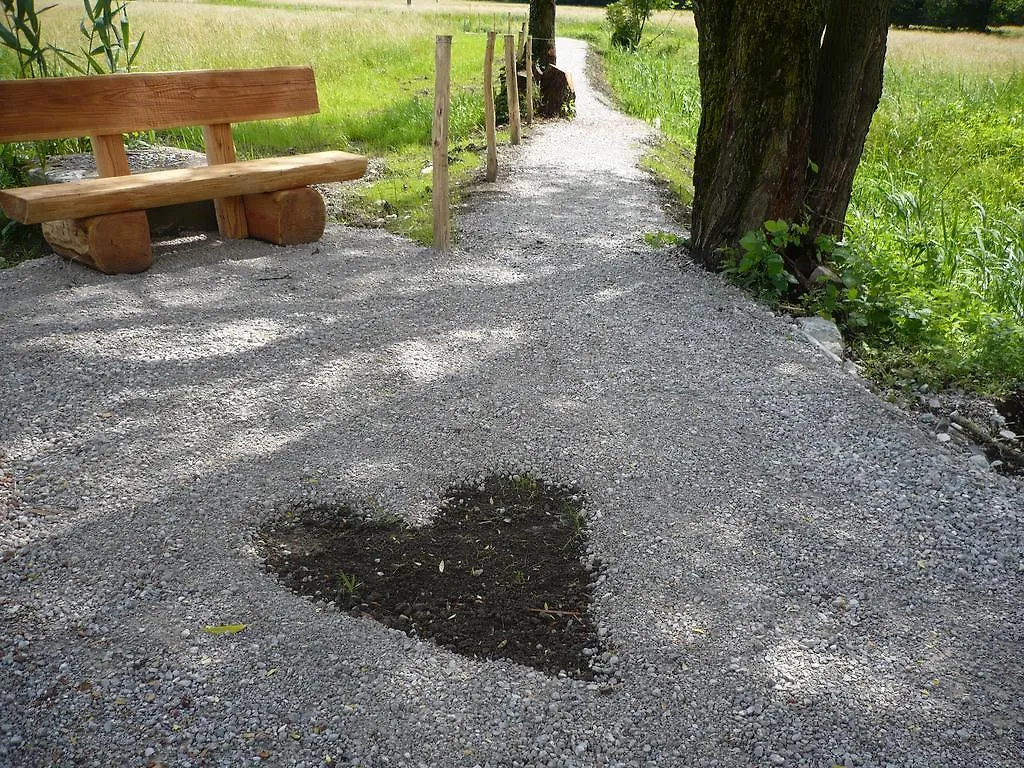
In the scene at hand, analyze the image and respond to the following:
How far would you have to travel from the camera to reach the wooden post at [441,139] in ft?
19.7

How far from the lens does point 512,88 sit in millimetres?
10172

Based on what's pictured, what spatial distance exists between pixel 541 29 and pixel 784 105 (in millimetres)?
8568

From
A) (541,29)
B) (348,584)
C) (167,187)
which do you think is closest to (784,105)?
(167,187)

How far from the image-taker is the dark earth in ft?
9.63

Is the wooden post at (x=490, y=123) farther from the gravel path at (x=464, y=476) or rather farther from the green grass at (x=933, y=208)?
the gravel path at (x=464, y=476)

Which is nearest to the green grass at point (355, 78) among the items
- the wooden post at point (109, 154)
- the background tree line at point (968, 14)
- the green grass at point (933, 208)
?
the wooden post at point (109, 154)

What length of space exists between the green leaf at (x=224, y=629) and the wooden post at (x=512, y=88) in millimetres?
A: 8487

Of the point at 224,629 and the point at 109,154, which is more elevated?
the point at 109,154

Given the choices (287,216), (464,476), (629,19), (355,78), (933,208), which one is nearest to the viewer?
(464,476)

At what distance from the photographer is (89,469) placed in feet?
11.8

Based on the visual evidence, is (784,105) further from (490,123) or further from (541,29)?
(541,29)

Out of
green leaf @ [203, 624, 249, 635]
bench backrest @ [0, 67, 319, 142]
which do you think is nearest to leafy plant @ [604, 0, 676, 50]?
bench backrest @ [0, 67, 319, 142]

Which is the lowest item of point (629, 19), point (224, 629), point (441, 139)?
point (224, 629)

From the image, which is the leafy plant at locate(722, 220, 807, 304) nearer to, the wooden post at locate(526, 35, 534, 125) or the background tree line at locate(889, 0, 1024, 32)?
the wooden post at locate(526, 35, 534, 125)
